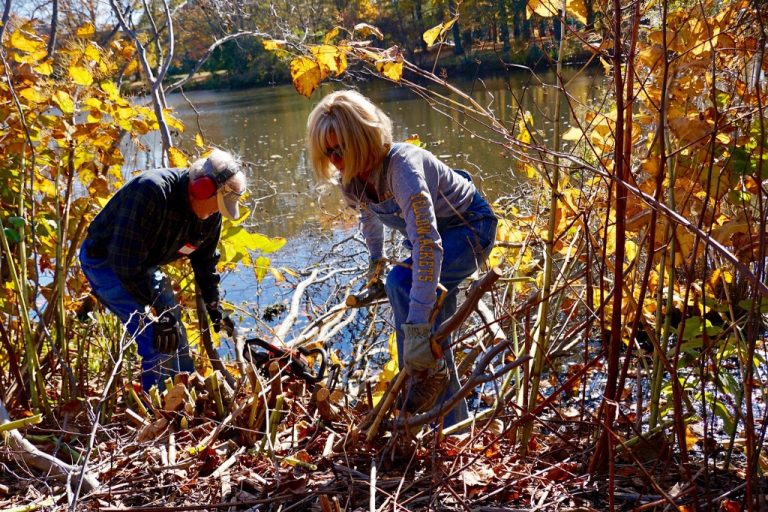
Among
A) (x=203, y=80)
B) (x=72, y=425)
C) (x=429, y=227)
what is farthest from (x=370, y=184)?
(x=203, y=80)

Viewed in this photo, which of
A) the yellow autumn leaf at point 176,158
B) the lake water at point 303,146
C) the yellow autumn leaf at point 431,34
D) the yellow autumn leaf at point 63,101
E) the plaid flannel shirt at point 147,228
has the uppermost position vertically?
the yellow autumn leaf at point 431,34

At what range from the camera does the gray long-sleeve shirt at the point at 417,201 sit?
2611 mm

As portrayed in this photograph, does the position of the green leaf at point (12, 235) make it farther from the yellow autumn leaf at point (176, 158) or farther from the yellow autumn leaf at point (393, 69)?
the yellow autumn leaf at point (393, 69)

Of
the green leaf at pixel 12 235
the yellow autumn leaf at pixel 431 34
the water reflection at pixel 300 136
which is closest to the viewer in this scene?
the yellow autumn leaf at pixel 431 34

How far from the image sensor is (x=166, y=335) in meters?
3.51

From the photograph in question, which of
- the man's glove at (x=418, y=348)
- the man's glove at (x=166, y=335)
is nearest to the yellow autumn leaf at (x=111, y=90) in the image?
the man's glove at (x=166, y=335)

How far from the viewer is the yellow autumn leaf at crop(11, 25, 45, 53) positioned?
3.32m

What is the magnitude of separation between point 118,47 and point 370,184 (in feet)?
6.23

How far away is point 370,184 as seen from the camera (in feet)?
9.45

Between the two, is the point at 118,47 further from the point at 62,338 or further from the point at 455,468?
the point at 455,468

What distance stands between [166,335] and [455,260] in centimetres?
139

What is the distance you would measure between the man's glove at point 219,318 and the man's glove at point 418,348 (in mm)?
1565

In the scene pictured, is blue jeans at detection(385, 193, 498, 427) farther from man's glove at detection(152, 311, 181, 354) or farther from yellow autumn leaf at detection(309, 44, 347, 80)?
man's glove at detection(152, 311, 181, 354)

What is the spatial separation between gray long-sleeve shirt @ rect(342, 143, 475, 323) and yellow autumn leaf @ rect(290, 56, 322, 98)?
0.41 m
